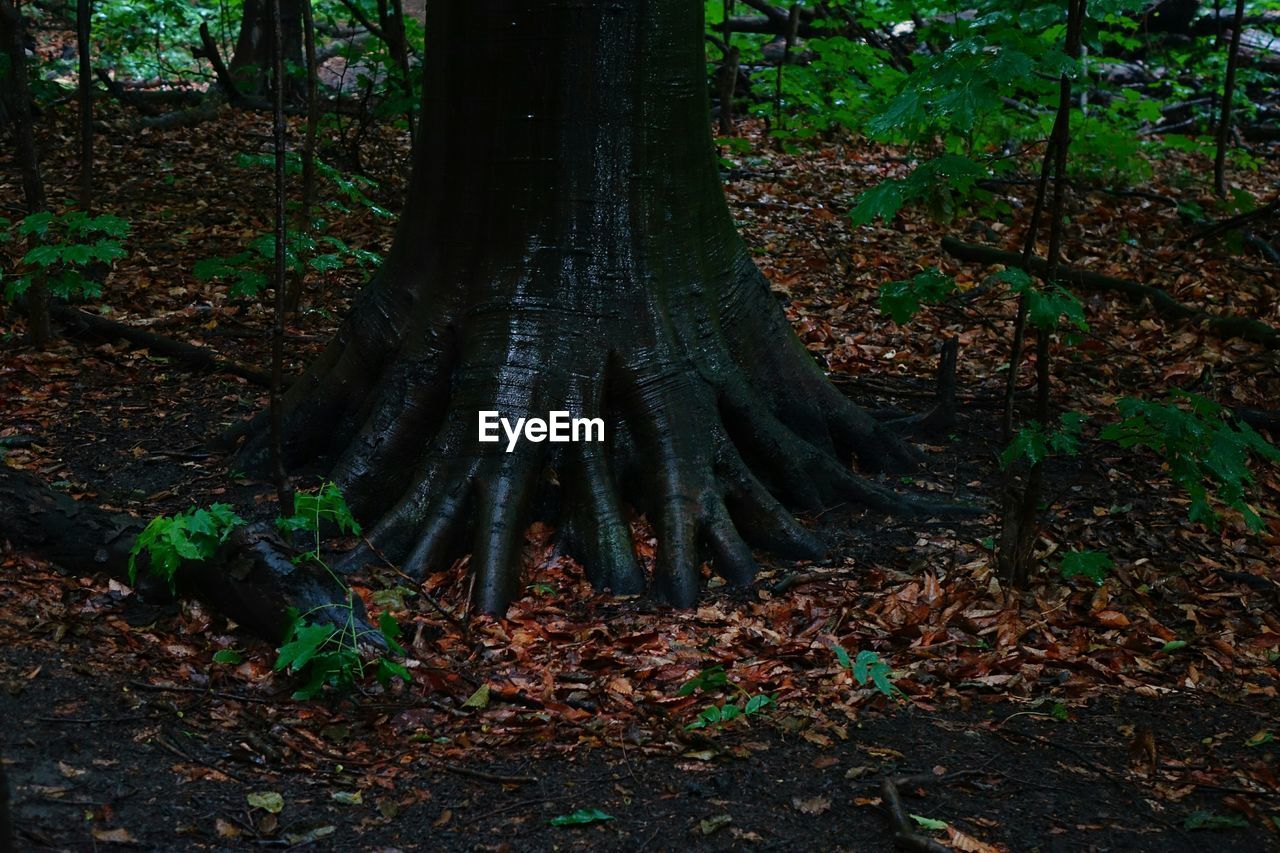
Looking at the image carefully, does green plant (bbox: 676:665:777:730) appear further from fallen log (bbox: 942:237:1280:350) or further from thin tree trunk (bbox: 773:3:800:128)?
thin tree trunk (bbox: 773:3:800:128)

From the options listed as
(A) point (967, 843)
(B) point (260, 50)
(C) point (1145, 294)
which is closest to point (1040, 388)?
(A) point (967, 843)

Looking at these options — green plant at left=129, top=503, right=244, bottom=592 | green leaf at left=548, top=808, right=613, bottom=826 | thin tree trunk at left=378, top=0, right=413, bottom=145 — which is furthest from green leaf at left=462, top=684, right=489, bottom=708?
thin tree trunk at left=378, top=0, right=413, bottom=145

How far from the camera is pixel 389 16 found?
33.3 feet

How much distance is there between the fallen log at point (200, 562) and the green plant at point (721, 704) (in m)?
1.18

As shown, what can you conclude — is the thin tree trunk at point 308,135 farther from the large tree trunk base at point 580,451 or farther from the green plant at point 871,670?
the green plant at point 871,670

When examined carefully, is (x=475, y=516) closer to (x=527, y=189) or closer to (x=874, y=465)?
(x=527, y=189)

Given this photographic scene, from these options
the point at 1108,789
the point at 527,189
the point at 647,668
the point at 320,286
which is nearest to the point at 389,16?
the point at 320,286

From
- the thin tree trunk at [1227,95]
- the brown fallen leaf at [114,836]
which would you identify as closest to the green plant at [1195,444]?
the brown fallen leaf at [114,836]

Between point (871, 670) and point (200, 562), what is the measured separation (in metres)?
2.41

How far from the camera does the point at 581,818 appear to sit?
303cm

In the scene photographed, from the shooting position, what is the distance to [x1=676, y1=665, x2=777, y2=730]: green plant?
3.65m

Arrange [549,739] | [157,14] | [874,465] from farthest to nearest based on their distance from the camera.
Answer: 1. [157,14]
2. [874,465]
3. [549,739]

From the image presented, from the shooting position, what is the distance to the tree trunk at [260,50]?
43.5ft

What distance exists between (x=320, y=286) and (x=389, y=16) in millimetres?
3413
